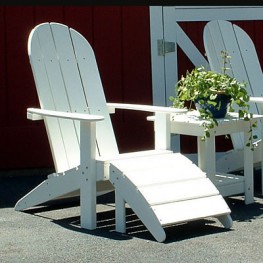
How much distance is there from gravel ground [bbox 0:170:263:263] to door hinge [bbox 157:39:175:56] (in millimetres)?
1842

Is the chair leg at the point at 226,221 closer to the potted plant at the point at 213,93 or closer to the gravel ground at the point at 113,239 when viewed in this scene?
the gravel ground at the point at 113,239

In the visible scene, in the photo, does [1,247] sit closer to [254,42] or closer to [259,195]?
[259,195]

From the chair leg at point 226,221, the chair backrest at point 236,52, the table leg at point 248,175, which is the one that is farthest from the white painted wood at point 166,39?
the chair leg at point 226,221

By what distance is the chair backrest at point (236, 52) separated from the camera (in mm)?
6875

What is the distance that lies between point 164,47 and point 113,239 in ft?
9.07

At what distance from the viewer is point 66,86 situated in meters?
6.03

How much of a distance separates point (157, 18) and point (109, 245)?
300 centimetres

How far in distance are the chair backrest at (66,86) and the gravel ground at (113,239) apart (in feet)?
1.30

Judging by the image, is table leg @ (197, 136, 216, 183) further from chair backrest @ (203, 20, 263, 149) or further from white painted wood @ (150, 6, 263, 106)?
white painted wood @ (150, 6, 263, 106)

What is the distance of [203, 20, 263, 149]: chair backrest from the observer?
22.6ft

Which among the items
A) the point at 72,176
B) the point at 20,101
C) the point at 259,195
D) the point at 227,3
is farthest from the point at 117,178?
the point at 227,3

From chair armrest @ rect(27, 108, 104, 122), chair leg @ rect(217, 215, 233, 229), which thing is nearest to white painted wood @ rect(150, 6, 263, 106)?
chair armrest @ rect(27, 108, 104, 122)

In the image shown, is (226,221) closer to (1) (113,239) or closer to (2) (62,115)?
(1) (113,239)

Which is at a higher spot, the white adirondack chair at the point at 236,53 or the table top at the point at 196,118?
the white adirondack chair at the point at 236,53
